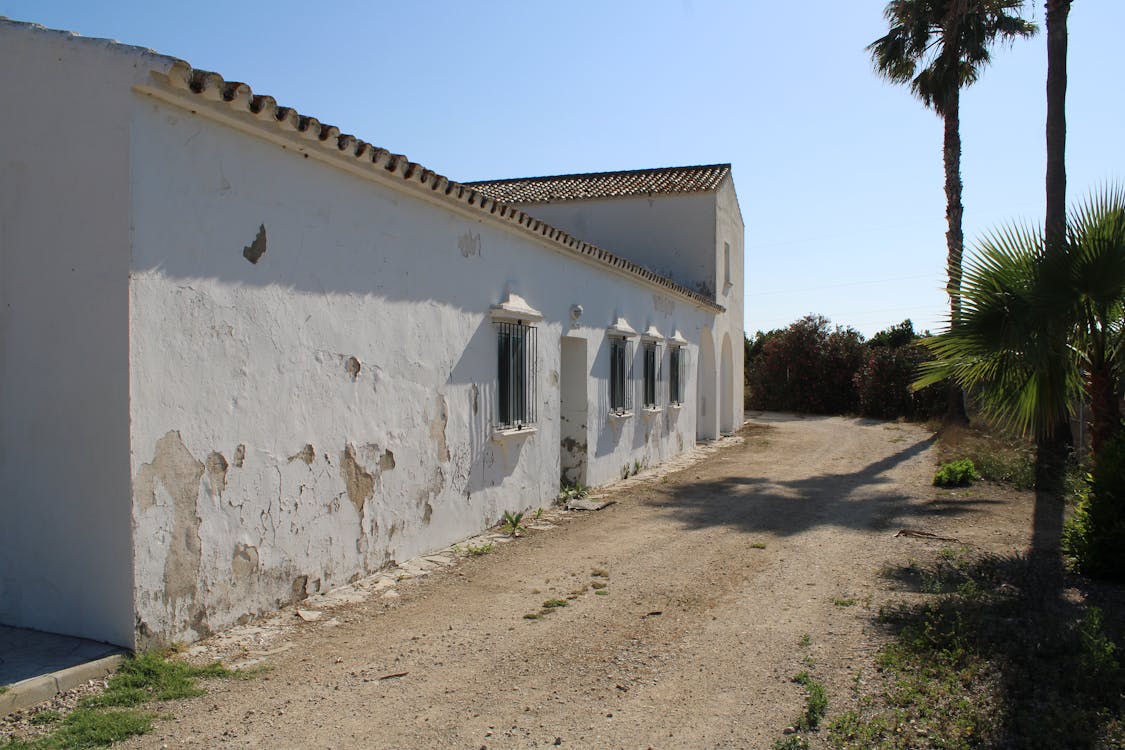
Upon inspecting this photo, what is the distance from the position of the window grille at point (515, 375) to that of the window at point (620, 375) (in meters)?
2.81

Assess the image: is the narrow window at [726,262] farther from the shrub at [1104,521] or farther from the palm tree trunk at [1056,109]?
the shrub at [1104,521]

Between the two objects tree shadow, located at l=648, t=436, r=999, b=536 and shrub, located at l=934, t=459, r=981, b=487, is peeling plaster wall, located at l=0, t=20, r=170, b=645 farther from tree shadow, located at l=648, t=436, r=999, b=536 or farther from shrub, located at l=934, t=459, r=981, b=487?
shrub, located at l=934, t=459, r=981, b=487

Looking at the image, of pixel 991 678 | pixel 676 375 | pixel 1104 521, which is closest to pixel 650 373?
pixel 676 375

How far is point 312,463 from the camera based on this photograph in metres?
5.40

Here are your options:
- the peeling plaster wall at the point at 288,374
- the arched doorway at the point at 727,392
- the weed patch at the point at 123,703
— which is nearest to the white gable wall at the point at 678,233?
the arched doorway at the point at 727,392

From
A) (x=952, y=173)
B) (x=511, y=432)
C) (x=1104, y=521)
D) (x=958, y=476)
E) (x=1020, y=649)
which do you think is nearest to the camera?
(x=1020, y=649)

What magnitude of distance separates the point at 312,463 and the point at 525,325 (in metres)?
3.67

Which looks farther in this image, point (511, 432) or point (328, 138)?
point (511, 432)

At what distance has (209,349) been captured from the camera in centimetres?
459

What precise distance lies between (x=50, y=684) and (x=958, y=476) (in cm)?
1057

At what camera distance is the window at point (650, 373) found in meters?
13.0

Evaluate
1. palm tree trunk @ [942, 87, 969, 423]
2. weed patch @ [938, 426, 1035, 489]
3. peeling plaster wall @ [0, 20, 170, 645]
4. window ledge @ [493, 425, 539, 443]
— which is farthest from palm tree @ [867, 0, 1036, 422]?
peeling plaster wall @ [0, 20, 170, 645]

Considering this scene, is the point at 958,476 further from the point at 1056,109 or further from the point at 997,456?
the point at 1056,109

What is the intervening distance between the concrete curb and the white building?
0.61 feet
